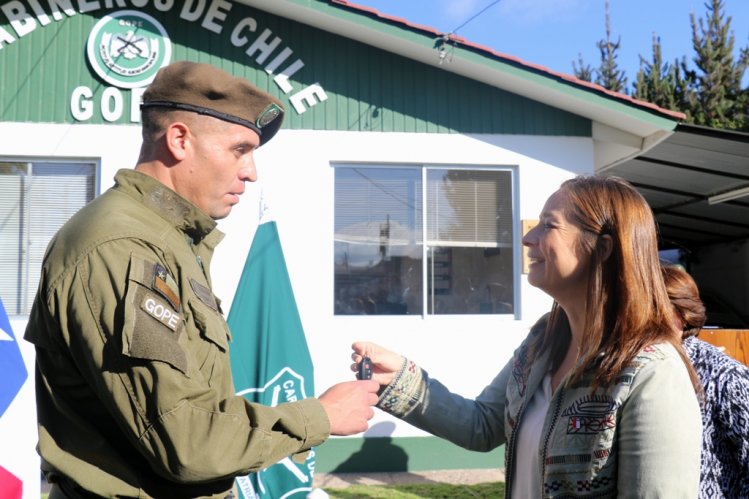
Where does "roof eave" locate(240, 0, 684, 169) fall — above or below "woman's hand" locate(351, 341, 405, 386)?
above

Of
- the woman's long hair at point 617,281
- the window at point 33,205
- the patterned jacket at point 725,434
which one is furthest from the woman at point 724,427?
the window at point 33,205

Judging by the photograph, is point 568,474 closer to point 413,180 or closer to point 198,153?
point 198,153

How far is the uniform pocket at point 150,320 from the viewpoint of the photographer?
1436mm

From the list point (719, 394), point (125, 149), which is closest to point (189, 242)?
point (719, 394)

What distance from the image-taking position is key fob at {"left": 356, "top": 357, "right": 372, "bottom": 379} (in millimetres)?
2268

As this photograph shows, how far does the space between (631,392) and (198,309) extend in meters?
1.13

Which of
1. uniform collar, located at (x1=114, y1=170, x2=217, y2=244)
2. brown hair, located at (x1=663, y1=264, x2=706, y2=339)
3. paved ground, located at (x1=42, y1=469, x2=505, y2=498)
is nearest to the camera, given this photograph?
uniform collar, located at (x1=114, y1=170, x2=217, y2=244)

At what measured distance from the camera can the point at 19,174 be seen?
6.57 m

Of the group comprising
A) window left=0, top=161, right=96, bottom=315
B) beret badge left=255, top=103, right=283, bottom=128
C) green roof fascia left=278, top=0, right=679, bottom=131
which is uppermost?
green roof fascia left=278, top=0, right=679, bottom=131

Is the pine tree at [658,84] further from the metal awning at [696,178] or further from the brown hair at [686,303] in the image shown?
the brown hair at [686,303]

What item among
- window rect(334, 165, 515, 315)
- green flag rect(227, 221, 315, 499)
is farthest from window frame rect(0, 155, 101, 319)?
window rect(334, 165, 515, 315)

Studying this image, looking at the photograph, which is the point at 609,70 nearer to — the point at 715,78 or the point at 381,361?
the point at 715,78

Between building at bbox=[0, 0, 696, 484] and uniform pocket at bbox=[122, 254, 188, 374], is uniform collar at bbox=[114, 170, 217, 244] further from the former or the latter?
building at bbox=[0, 0, 696, 484]

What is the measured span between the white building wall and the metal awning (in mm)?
1257
